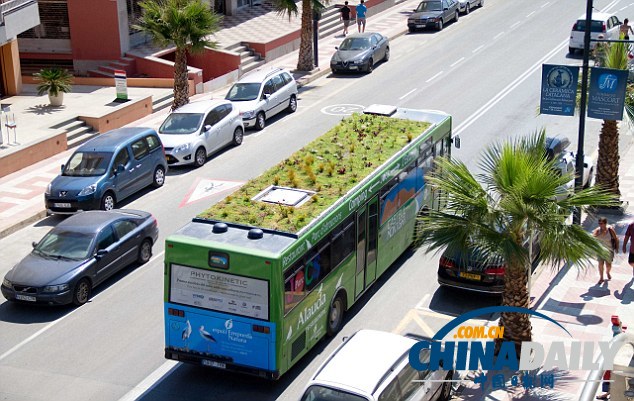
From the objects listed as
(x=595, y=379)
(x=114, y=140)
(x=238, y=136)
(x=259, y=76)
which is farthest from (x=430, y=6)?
(x=595, y=379)

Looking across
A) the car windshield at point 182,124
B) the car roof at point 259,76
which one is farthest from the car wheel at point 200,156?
the car roof at point 259,76

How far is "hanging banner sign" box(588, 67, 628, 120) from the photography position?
2175 cm

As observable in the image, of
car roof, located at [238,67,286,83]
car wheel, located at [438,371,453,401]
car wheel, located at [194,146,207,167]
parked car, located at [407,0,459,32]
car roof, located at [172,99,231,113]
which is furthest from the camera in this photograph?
parked car, located at [407,0,459,32]

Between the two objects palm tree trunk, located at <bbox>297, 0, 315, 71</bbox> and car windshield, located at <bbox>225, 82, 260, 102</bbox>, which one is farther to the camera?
palm tree trunk, located at <bbox>297, 0, 315, 71</bbox>

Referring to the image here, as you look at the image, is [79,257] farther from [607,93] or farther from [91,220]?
[607,93]

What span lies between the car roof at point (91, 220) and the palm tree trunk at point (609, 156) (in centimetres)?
1198

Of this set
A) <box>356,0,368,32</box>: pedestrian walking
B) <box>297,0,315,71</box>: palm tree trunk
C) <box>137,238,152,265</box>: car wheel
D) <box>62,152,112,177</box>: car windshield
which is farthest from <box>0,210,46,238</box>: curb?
<box>356,0,368,32</box>: pedestrian walking

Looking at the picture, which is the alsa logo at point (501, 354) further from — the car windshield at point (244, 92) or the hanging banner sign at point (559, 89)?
the car windshield at point (244, 92)

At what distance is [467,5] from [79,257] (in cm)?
3518

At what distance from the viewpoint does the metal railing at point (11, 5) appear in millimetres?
31922

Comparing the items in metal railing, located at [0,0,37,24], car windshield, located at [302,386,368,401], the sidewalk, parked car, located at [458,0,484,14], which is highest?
metal railing, located at [0,0,37,24]

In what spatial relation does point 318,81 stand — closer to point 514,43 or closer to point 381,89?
point 381,89

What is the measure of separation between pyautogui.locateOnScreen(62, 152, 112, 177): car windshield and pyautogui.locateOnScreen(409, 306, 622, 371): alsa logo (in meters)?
12.6

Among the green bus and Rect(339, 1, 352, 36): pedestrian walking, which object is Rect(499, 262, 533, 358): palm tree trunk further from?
Rect(339, 1, 352, 36): pedestrian walking
